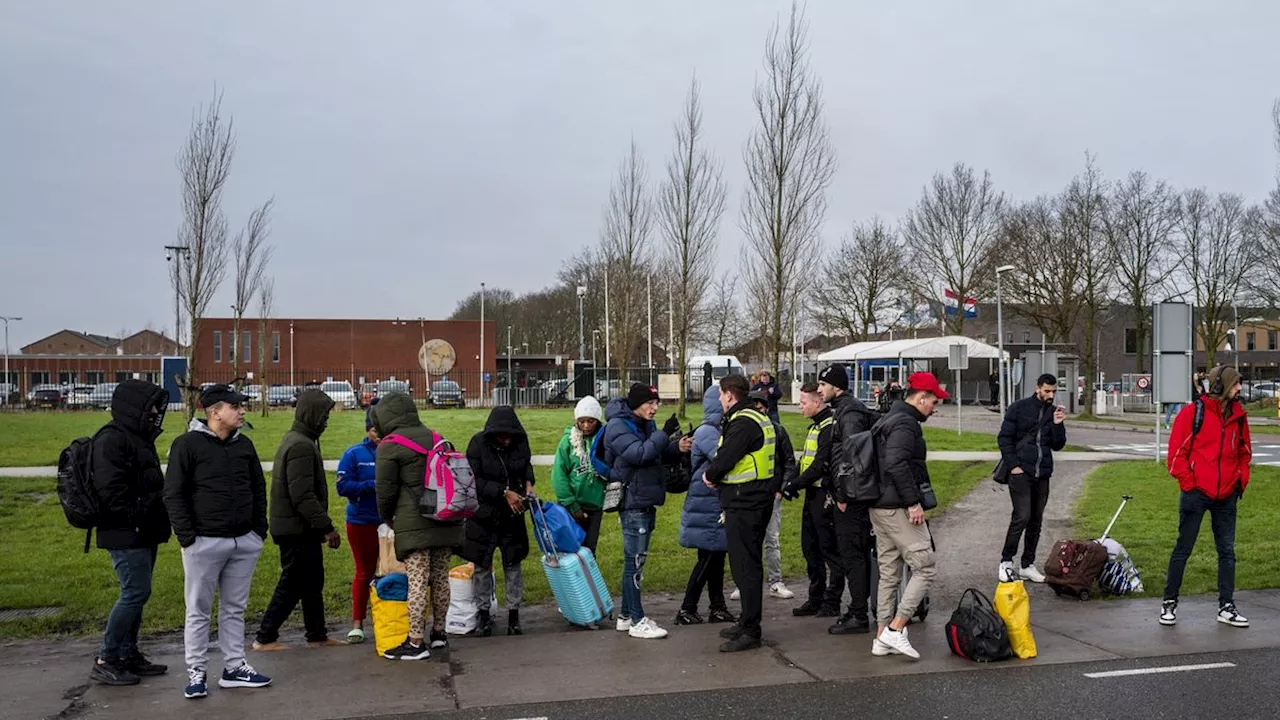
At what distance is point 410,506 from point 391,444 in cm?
44

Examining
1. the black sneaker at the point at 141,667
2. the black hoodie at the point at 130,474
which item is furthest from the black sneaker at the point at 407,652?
the black hoodie at the point at 130,474

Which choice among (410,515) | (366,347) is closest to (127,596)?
(410,515)

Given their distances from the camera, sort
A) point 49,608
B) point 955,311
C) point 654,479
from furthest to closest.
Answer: point 955,311 → point 49,608 → point 654,479

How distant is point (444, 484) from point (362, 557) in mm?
1405

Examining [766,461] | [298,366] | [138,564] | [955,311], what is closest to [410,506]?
[138,564]

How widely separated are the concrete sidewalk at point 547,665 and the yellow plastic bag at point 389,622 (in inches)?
5.5

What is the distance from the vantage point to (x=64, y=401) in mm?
49375

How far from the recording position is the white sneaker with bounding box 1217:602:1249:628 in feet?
25.4

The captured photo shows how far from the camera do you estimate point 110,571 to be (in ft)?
32.0

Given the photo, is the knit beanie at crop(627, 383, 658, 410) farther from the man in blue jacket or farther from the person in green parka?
the person in green parka

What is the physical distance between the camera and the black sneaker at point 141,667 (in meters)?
6.56

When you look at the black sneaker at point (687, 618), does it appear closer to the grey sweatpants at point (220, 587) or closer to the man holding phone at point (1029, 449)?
the man holding phone at point (1029, 449)

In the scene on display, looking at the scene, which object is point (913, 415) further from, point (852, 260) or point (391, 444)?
point (852, 260)

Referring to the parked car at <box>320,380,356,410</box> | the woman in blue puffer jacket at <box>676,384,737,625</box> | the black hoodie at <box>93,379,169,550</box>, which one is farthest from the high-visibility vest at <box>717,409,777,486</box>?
the parked car at <box>320,380,356,410</box>
